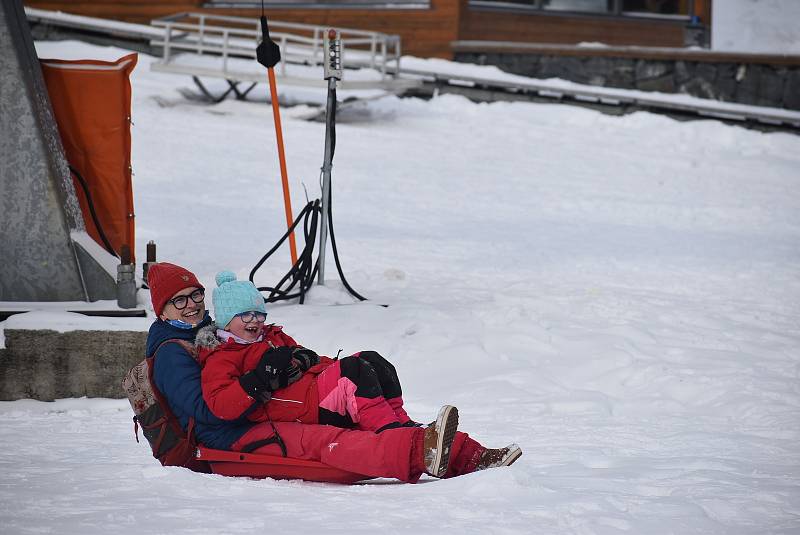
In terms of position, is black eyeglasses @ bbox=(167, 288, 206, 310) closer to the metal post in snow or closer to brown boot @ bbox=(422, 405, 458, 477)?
brown boot @ bbox=(422, 405, 458, 477)

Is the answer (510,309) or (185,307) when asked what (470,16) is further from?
(185,307)

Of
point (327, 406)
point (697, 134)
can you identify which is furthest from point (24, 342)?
point (697, 134)

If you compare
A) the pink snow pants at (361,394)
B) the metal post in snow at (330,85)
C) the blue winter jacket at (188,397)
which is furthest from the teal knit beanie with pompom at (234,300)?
the metal post in snow at (330,85)

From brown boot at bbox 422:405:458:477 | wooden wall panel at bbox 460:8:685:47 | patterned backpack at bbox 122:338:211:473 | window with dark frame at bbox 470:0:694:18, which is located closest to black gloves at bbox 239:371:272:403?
patterned backpack at bbox 122:338:211:473

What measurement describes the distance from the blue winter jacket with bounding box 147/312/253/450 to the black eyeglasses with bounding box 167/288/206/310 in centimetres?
21

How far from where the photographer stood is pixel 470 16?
18.5m

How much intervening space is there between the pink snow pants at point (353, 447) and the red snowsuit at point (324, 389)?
8 cm

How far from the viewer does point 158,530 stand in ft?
11.1

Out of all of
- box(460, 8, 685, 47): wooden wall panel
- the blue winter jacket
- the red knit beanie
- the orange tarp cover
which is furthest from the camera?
box(460, 8, 685, 47): wooden wall panel

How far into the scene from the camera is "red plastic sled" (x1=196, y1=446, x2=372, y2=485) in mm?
4133

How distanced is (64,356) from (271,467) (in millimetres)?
2248

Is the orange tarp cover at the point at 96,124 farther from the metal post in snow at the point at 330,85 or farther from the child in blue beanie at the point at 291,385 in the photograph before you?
the child in blue beanie at the point at 291,385

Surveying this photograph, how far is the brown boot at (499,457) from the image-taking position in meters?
4.07

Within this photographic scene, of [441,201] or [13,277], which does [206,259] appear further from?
[441,201]
